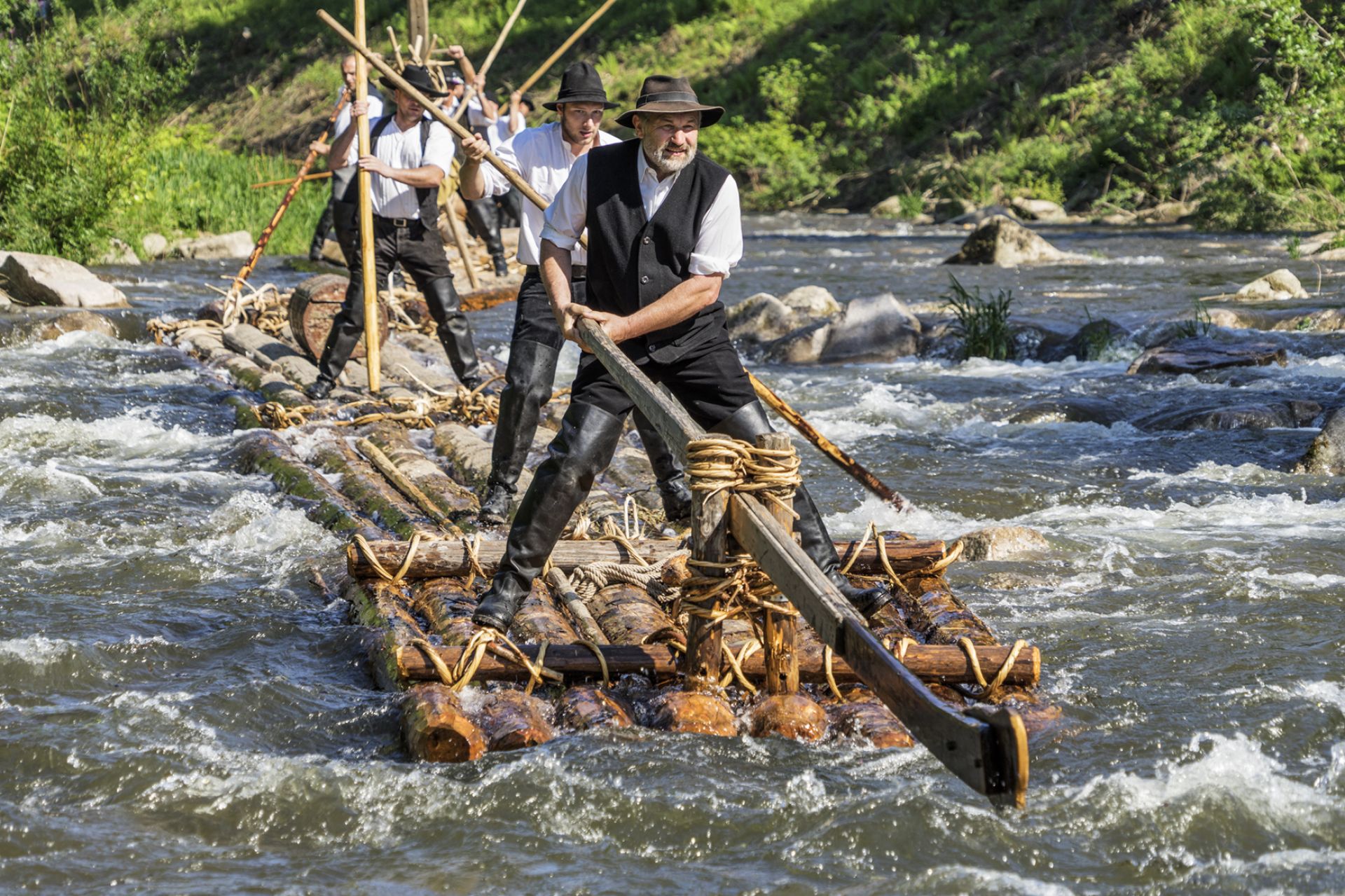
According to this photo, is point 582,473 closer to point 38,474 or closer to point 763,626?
point 763,626

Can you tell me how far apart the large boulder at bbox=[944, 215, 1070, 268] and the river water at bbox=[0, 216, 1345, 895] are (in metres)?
8.63

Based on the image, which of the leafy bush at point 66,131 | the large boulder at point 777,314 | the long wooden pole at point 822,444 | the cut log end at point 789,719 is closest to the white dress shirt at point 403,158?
the long wooden pole at point 822,444

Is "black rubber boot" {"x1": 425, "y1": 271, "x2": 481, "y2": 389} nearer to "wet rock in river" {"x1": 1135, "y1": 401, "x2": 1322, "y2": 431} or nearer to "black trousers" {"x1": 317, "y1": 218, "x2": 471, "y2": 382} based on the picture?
"black trousers" {"x1": 317, "y1": 218, "x2": 471, "y2": 382}

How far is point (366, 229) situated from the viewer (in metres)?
8.72

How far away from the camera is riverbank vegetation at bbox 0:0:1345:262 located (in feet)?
51.0

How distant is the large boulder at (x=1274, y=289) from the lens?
46.3ft

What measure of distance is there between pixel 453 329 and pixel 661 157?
467 centimetres

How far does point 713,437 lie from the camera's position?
422 cm

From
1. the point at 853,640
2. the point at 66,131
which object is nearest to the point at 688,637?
the point at 853,640

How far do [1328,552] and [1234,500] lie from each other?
1.18m

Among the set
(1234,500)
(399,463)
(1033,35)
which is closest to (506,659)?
(399,463)

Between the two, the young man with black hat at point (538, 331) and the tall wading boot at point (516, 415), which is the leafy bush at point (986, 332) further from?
the tall wading boot at point (516, 415)

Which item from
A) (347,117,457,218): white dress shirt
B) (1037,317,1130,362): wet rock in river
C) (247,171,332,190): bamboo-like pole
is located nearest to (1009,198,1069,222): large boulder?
(1037,317,1130,362): wet rock in river

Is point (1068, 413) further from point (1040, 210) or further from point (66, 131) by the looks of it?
point (1040, 210)
